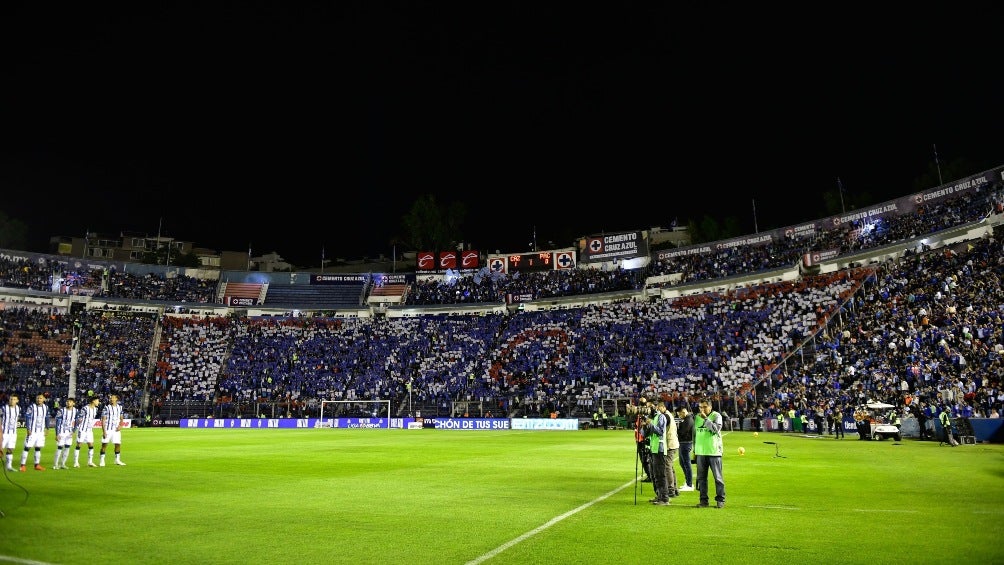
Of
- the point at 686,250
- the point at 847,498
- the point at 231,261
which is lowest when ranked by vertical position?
the point at 847,498

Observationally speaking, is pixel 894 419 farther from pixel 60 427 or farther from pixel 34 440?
pixel 34 440

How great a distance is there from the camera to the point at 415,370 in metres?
65.9

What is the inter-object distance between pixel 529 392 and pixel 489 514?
4772cm

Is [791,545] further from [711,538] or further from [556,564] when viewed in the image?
[556,564]

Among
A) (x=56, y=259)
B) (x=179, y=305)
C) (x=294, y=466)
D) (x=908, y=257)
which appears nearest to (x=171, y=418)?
(x=179, y=305)

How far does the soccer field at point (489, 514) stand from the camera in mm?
8484

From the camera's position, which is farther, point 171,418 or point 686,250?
point 686,250

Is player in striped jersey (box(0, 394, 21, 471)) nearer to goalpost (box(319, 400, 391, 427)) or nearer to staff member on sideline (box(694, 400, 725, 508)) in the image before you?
staff member on sideline (box(694, 400, 725, 508))

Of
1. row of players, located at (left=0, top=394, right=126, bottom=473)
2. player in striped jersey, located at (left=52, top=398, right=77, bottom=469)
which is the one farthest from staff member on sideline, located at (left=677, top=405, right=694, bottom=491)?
player in striped jersey, located at (left=52, top=398, right=77, bottom=469)

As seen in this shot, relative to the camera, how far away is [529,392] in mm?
58938

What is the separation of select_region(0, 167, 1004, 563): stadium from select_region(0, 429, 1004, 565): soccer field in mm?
90

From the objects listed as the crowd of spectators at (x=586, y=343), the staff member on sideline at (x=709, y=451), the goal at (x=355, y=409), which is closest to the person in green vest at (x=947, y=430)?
the crowd of spectators at (x=586, y=343)

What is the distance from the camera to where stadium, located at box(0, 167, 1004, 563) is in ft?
33.0

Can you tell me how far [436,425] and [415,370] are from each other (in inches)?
413
